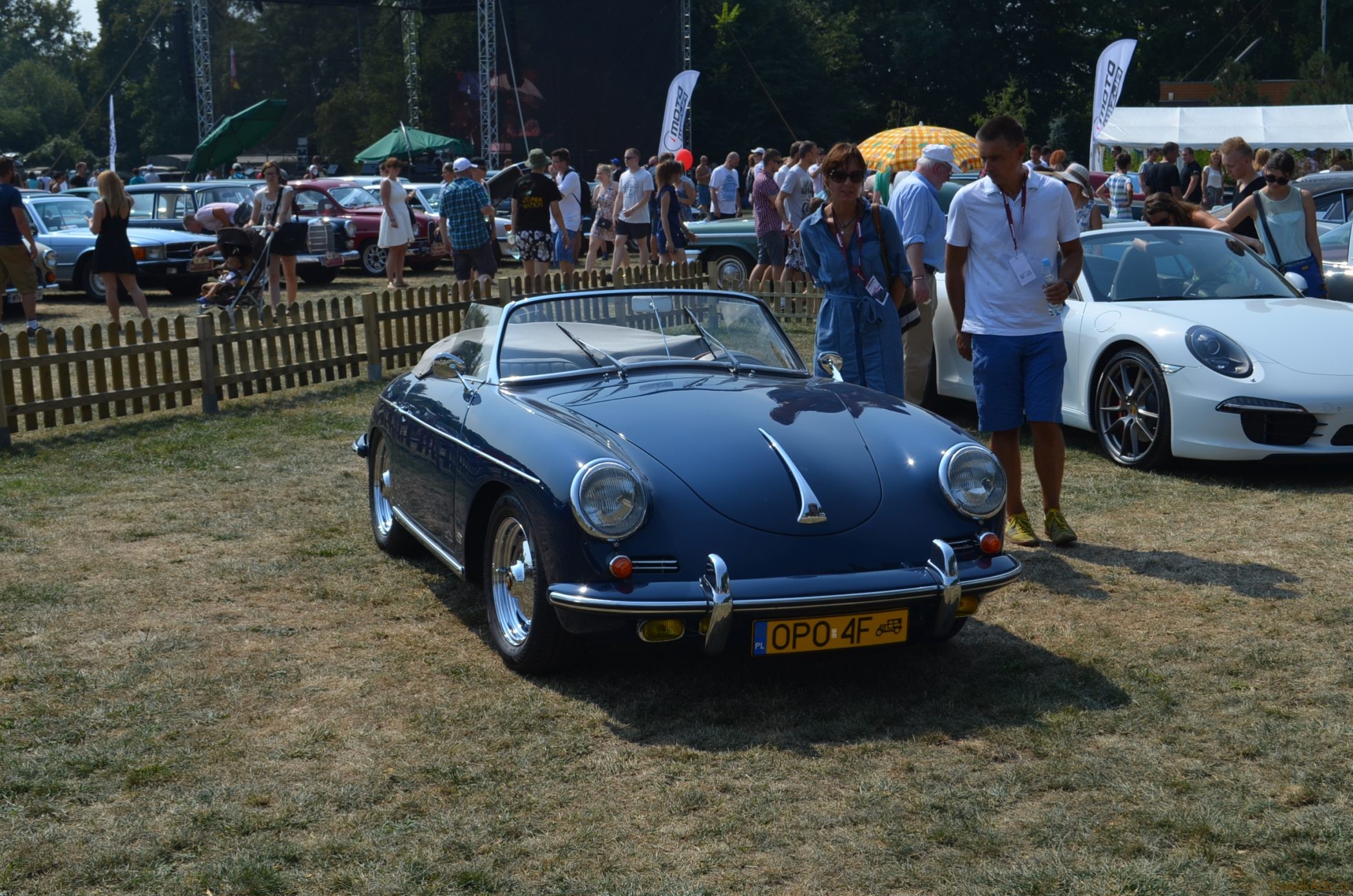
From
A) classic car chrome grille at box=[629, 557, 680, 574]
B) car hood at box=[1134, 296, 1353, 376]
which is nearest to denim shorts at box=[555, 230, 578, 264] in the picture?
car hood at box=[1134, 296, 1353, 376]

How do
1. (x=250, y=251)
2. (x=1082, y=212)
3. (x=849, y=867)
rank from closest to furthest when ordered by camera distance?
1. (x=849, y=867)
2. (x=1082, y=212)
3. (x=250, y=251)

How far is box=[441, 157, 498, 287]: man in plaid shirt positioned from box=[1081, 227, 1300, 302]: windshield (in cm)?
827

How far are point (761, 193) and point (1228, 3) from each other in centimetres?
5516

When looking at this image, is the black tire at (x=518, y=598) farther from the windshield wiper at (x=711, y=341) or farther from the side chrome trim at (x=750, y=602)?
the windshield wiper at (x=711, y=341)

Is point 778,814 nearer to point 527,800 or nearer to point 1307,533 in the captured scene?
point 527,800

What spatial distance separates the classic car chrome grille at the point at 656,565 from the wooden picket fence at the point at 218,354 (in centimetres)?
454

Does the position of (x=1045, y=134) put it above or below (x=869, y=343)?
above

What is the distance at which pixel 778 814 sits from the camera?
3818mm

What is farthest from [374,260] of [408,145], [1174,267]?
[408,145]

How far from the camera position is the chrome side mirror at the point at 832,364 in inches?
241

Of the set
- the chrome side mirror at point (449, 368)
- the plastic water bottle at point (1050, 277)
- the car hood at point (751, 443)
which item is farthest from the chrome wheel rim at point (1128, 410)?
the chrome side mirror at point (449, 368)

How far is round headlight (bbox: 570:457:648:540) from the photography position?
4562 mm

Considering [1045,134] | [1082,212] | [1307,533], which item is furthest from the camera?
[1045,134]

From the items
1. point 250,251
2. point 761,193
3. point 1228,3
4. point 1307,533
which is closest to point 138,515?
point 1307,533
